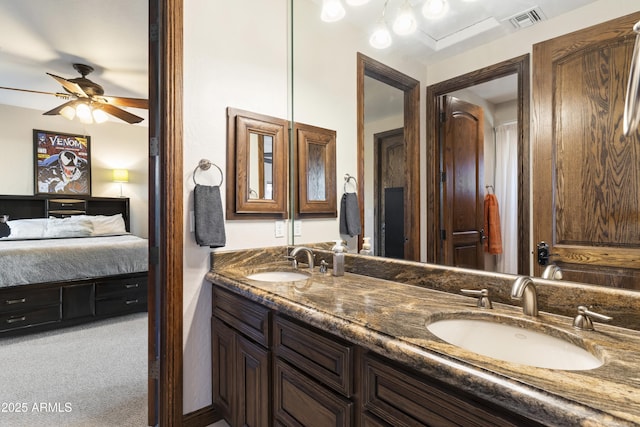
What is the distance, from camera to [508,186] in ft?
3.64

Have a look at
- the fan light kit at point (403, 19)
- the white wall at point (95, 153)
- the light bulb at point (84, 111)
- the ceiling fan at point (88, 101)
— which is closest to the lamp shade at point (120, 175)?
the white wall at point (95, 153)

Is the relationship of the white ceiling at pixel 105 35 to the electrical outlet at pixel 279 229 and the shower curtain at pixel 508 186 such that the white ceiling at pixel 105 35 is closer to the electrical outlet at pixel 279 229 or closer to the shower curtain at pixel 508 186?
the shower curtain at pixel 508 186

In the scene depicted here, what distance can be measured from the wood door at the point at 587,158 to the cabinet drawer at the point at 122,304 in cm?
392

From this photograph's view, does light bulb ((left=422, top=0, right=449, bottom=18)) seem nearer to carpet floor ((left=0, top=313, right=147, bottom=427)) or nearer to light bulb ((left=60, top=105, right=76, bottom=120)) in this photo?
carpet floor ((left=0, top=313, right=147, bottom=427))

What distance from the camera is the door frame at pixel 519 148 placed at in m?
1.08

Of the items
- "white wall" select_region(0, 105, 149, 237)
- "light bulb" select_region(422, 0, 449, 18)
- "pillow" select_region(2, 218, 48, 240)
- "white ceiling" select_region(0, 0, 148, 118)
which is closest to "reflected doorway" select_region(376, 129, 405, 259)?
"light bulb" select_region(422, 0, 449, 18)

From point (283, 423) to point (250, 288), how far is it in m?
0.56

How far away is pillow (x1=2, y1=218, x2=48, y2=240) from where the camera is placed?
14.0 ft

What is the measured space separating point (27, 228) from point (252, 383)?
4.79 meters

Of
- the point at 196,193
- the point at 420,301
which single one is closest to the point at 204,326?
the point at 196,193

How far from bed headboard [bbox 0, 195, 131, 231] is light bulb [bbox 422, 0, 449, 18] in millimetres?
5714

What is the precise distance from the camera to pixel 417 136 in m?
1.40

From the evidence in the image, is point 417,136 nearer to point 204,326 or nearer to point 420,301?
point 420,301

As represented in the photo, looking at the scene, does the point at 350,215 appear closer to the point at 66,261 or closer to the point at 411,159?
the point at 411,159
